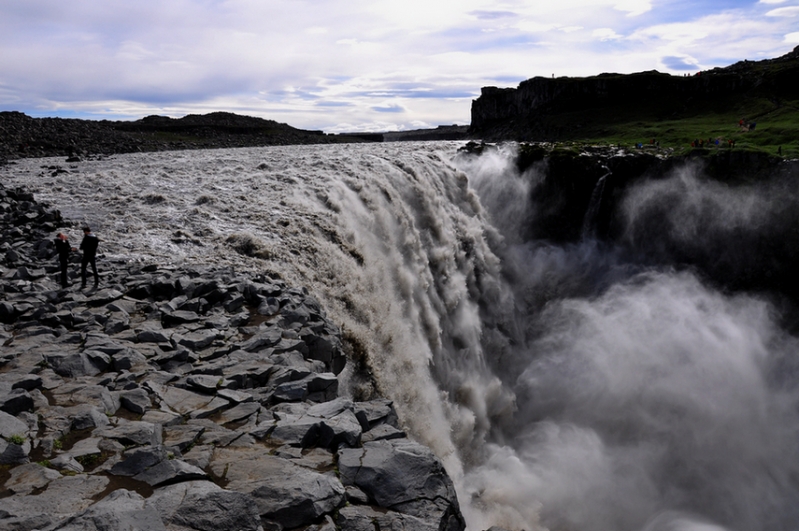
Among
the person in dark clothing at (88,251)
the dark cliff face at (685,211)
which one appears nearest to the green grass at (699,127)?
the dark cliff face at (685,211)

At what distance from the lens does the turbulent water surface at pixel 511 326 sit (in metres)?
21.6

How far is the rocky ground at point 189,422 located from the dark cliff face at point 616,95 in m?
85.3

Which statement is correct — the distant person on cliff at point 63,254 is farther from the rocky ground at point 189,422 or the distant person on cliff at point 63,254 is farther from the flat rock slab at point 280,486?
the flat rock slab at point 280,486

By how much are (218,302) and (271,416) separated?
631 cm

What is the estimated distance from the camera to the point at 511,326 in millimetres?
36812

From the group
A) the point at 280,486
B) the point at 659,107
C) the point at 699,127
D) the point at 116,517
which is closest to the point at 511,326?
the point at 280,486

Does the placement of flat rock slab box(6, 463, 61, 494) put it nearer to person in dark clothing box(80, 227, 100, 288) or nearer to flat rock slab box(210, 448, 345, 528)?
flat rock slab box(210, 448, 345, 528)

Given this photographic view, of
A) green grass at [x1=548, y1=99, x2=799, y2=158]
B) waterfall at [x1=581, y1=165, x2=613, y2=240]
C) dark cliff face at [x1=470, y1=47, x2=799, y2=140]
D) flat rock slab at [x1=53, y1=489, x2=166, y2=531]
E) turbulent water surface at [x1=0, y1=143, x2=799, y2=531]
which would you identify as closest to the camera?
flat rock slab at [x1=53, y1=489, x2=166, y2=531]

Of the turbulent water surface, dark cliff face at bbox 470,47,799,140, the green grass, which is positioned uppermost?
dark cliff face at bbox 470,47,799,140

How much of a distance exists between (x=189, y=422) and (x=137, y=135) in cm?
7469

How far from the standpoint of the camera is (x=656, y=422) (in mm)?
29453

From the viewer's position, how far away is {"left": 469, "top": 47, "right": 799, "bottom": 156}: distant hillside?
64.8m

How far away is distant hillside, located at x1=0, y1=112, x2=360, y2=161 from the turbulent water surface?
11131mm

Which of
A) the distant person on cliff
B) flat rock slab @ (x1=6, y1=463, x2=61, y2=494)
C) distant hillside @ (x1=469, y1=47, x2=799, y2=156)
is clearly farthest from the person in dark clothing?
distant hillside @ (x1=469, y1=47, x2=799, y2=156)
